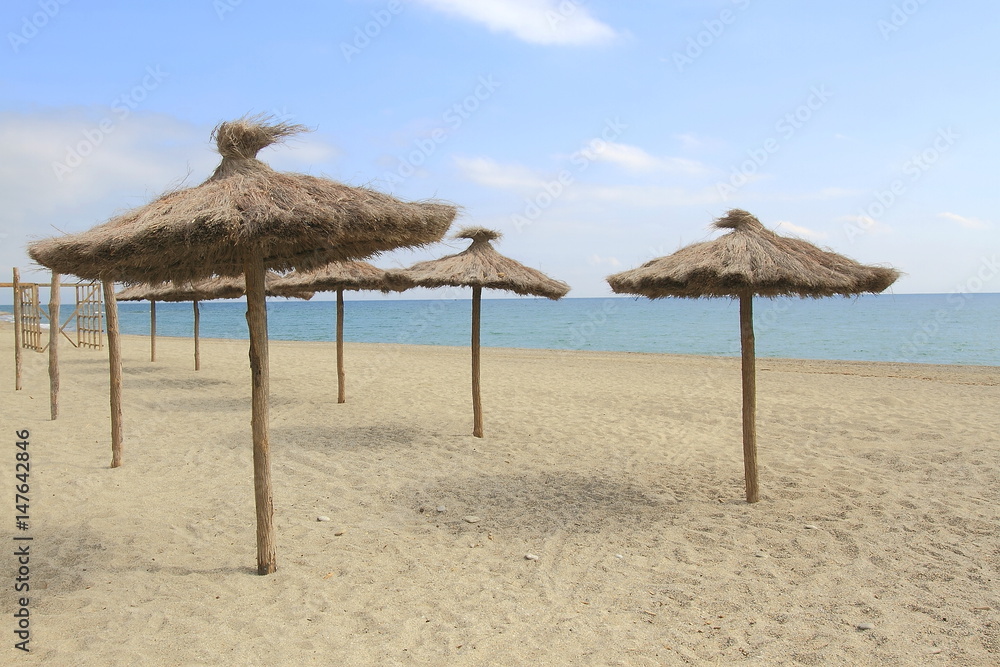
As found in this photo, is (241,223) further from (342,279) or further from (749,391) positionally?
(342,279)

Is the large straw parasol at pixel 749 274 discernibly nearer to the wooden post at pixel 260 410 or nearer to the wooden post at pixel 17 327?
the wooden post at pixel 260 410

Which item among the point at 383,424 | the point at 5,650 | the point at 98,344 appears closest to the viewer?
the point at 5,650

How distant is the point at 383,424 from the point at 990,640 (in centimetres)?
664

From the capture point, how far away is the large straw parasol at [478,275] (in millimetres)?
7008

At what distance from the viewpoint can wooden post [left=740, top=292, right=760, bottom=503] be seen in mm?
4863

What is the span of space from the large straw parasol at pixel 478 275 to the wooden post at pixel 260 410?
10.9 feet

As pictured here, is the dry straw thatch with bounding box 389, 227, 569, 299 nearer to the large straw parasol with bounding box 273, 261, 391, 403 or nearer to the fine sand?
the large straw parasol with bounding box 273, 261, 391, 403

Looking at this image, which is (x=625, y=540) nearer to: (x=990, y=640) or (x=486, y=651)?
(x=486, y=651)

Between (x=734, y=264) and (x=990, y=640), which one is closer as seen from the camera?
(x=990, y=640)

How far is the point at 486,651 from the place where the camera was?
9.83ft

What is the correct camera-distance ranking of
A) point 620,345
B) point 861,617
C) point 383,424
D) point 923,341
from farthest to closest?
point 620,345, point 923,341, point 383,424, point 861,617

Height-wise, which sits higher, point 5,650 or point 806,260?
point 806,260

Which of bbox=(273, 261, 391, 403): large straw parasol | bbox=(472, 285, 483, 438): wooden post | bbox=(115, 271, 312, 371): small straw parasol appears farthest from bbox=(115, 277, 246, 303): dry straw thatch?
bbox=(472, 285, 483, 438): wooden post

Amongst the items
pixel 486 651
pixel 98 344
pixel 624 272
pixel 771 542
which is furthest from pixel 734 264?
pixel 98 344
